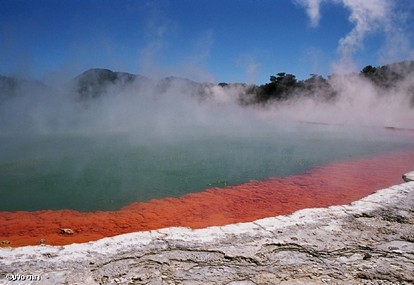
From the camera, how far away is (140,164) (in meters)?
7.15

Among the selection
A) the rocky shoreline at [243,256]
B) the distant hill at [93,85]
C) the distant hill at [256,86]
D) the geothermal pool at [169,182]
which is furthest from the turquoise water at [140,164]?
the distant hill at [93,85]

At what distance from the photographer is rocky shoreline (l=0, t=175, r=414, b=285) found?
1688 mm

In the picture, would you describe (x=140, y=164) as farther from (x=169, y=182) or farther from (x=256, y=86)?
(x=256, y=86)

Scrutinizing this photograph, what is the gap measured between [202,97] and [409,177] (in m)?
23.8

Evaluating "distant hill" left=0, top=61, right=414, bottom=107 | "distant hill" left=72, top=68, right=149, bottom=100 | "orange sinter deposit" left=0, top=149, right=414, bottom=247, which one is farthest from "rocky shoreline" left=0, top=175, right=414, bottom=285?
"distant hill" left=72, top=68, right=149, bottom=100

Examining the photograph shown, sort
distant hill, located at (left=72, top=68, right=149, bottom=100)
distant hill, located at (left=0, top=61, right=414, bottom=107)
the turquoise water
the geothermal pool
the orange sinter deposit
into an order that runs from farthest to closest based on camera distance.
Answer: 1. distant hill, located at (left=72, top=68, right=149, bottom=100)
2. distant hill, located at (left=0, top=61, right=414, bottom=107)
3. the turquoise water
4. the geothermal pool
5. the orange sinter deposit

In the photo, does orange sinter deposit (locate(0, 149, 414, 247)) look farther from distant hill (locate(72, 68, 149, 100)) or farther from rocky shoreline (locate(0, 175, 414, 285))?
distant hill (locate(72, 68, 149, 100))

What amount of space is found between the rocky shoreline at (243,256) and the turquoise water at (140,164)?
9.12 feet

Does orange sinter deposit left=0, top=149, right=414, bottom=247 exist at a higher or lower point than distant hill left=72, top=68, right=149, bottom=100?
lower

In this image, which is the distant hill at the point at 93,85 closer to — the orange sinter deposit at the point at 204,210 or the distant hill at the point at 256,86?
the distant hill at the point at 256,86

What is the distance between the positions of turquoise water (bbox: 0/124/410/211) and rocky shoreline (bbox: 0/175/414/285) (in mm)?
2780

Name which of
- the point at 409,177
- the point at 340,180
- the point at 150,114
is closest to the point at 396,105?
the point at 150,114

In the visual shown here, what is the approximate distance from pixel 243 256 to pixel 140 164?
5540 mm

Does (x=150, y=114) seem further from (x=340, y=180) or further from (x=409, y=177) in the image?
(x=409, y=177)
